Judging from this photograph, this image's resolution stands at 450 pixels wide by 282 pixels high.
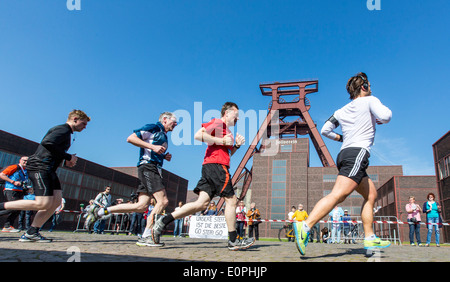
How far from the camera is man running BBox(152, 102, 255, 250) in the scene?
3889 mm

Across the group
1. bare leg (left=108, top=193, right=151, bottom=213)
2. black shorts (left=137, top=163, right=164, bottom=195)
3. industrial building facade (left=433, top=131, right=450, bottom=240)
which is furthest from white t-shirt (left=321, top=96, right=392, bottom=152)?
industrial building facade (left=433, top=131, right=450, bottom=240)

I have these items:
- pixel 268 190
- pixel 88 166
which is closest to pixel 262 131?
pixel 268 190

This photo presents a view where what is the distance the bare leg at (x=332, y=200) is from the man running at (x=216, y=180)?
126 centimetres

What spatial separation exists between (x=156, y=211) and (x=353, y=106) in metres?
3.06

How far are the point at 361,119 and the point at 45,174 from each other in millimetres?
4127

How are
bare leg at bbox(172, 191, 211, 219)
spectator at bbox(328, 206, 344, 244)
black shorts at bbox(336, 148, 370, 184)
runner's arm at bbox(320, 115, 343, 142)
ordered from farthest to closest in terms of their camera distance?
spectator at bbox(328, 206, 344, 244) → bare leg at bbox(172, 191, 211, 219) → runner's arm at bbox(320, 115, 343, 142) → black shorts at bbox(336, 148, 370, 184)

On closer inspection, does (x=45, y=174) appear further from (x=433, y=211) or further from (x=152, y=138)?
(x=433, y=211)

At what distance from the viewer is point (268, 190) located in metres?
43.8

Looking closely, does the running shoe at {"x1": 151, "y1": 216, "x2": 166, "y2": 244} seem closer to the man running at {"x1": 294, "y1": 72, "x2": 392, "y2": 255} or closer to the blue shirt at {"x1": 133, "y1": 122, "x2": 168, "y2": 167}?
the blue shirt at {"x1": 133, "y1": 122, "x2": 168, "y2": 167}

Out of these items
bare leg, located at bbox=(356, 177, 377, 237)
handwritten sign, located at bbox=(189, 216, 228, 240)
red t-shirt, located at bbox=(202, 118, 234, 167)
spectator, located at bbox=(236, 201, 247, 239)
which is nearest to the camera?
bare leg, located at bbox=(356, 177, 377, 237)

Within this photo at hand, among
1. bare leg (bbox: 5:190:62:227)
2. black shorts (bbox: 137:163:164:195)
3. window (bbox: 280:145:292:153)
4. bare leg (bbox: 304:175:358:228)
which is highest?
window (bbox: 280:145:292:153)

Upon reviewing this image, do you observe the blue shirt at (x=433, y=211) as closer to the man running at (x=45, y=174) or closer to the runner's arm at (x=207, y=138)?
the runner's arm at (x=207, y=138)

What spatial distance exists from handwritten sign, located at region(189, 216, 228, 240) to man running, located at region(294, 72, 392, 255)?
7.93 m
